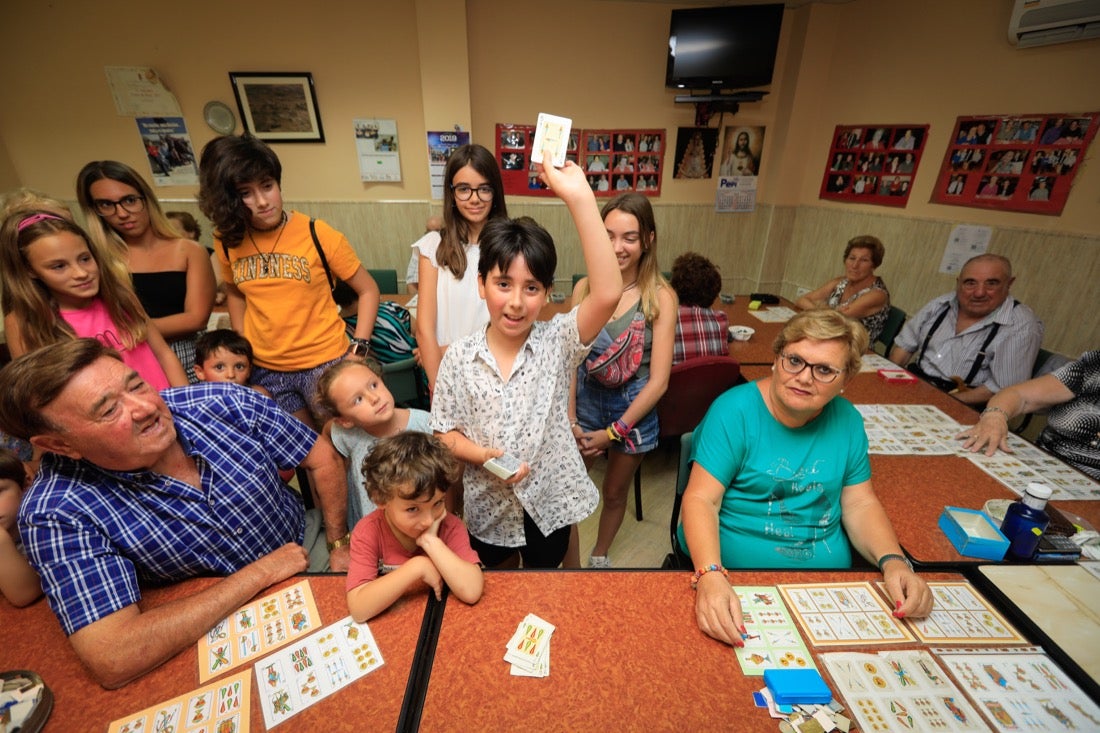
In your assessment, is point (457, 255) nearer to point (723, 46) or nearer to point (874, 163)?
point (723, 46)

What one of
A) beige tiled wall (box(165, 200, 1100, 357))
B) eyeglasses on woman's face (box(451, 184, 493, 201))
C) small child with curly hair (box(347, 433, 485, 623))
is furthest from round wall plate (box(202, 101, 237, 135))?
small child with curly hair (box(347, 433, 485, 623))

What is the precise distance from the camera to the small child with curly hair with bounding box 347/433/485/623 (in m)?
1.08

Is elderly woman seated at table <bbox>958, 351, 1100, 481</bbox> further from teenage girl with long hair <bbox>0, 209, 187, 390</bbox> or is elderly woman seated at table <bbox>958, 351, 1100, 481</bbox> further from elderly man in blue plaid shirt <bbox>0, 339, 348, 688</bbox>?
teenage girl with long hair <bbox>0, 209, 187, 390</bbox>

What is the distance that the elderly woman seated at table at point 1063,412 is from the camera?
71.8 inches

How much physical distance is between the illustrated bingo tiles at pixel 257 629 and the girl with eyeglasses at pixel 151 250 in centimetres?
155

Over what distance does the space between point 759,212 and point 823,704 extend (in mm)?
5188

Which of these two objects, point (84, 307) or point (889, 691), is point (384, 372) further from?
point (889, 691)

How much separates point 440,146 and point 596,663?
178 inches

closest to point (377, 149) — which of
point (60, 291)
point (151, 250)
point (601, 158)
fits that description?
point (601, 158)

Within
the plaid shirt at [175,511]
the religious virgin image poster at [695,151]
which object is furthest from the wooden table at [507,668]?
the religious virgin image poster at [695,151]

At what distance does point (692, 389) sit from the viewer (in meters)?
2.30

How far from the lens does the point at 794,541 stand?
4.60 feet

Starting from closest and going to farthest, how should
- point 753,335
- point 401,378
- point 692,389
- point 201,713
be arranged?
1. point 201,713
2. point 692,389
3. point 401,378
4. point 753,335

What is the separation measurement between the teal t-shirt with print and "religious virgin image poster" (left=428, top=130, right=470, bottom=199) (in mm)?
3900
